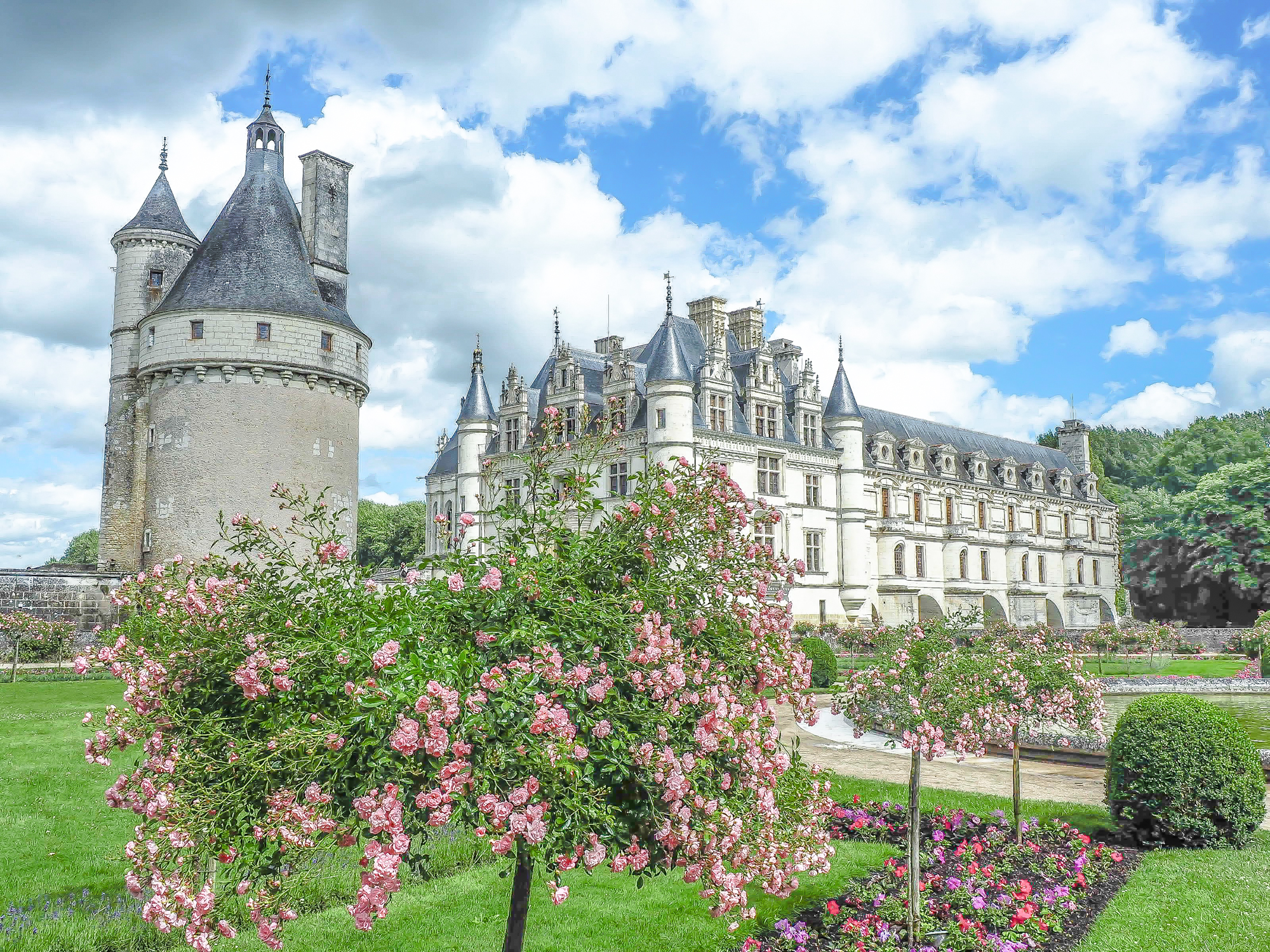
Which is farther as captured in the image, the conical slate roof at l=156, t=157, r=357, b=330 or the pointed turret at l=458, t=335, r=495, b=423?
the pointed turret at l=458, t=335, r=495, b=423

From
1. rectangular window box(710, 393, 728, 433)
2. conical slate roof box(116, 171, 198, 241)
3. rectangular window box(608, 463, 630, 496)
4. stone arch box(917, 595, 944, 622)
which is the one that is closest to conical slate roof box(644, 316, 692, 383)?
rectangular window box(710, 393, 728, 433)

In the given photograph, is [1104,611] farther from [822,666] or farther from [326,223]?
[326,223]

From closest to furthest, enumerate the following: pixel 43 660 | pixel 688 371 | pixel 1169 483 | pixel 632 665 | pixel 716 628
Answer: pixel 632 665 → pixel 716 628 → pixel 43 660 → pixel 688 371 → pixel 1169 483

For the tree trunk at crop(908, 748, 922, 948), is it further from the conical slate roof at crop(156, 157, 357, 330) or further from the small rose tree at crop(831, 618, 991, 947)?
the conical slate roof at crop(156, 157, 357, 330)

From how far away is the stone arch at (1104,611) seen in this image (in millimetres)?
64562

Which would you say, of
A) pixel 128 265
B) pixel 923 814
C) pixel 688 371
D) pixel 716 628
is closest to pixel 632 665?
pixel 716 628

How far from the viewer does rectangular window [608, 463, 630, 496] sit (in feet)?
131

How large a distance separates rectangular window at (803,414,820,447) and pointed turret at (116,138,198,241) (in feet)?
86.3

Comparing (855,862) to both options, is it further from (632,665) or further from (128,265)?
(128,265)

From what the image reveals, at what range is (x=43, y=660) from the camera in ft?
103

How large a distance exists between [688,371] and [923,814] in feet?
94.2

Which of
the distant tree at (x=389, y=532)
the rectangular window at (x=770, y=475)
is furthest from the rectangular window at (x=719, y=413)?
the distant tree at (x=389, y=532)

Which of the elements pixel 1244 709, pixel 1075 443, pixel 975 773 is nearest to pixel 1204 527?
pixel 1075 443

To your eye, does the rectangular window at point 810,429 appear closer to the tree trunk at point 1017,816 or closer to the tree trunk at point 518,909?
the tree trunk at point 1017,816
